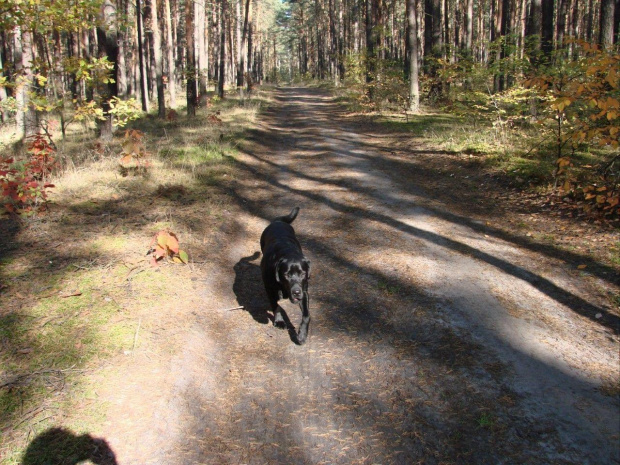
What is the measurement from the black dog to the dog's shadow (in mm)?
185

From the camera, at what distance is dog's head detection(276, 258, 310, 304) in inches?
171

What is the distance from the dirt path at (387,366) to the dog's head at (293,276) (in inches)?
26.7

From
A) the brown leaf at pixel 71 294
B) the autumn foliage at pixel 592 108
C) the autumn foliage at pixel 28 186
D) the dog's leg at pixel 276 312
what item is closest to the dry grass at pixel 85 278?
the brown leaf at pixel 71 294

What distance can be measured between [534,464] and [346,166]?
374 inches

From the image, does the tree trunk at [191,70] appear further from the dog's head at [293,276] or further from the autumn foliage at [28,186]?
the dog's head at [293,276]

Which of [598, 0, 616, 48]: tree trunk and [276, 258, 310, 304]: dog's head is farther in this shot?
[598, 0, 616, 48]: tree trunk

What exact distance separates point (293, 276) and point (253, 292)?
1.53 m

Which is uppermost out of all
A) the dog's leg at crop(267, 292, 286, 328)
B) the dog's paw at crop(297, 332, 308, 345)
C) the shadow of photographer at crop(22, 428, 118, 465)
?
the dog's leg at crop(267, 292, 286, 328)

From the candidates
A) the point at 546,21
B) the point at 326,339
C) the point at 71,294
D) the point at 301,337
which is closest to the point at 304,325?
the point at 301,337

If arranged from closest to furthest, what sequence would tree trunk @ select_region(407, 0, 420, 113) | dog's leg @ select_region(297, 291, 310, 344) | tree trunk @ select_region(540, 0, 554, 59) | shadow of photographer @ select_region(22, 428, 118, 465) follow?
shadow of photographer @ select_region(22, 428, 118, 465) < dog's leg @ select_region(297, 291, 310, 344) < tree trunk @ select_region(540, 0, 554, 59) < tree trunk @ select_region(407, 0, 420, 113)

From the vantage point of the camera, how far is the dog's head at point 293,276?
171 inches

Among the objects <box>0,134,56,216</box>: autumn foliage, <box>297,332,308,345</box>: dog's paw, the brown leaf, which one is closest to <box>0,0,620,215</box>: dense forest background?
<box>0,134,56,216</box>: autumn foliage

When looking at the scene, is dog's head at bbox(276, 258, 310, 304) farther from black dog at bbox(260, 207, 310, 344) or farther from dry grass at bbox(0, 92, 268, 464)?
dry grass at bbox(0, 92, 268, 464)

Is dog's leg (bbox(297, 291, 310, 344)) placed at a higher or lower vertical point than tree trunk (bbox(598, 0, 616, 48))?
lower
